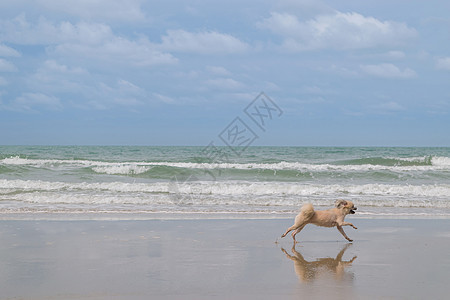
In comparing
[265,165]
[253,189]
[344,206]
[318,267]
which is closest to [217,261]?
[318,267]


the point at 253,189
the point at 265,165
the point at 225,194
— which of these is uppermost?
the point at 265,165

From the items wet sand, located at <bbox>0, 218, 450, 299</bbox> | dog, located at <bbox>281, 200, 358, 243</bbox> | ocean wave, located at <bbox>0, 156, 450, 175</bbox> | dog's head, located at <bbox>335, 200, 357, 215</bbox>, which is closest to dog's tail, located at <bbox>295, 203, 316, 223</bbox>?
dog, located at <bbox>281, 200, 358, 243</bbox>

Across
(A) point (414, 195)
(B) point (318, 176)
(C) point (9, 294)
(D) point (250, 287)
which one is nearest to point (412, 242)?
(D) point (250, 287)

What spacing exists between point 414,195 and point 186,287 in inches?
483

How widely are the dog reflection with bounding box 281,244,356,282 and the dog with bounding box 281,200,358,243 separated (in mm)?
845

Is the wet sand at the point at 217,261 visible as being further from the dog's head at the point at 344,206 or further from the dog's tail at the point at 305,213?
the dog's head at the point at 344,206

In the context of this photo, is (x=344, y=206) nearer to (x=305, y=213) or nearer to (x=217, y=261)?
(x=305, y=213)

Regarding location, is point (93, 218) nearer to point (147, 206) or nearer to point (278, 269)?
point (147, 206)

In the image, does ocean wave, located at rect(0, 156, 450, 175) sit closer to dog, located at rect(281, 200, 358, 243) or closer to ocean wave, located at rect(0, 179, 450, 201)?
ocean wave, located at rect(0, 179, 450, 201)

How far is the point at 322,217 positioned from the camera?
7.81m

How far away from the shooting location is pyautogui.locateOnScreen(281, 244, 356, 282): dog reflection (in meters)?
5.57

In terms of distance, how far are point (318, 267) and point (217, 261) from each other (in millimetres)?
1256

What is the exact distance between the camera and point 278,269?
19.3ft

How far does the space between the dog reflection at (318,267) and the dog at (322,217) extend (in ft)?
2.77
